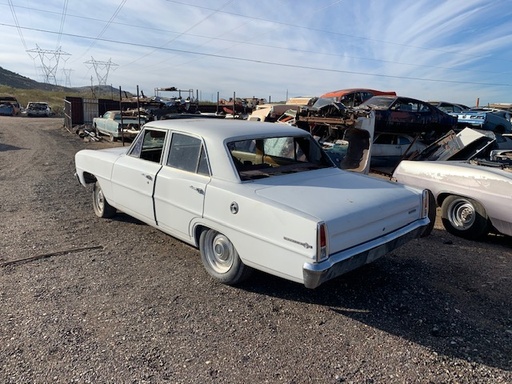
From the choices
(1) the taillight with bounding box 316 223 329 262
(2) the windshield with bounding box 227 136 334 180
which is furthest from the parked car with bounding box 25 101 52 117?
(1) the taillight with bounding box 316 223 329 262

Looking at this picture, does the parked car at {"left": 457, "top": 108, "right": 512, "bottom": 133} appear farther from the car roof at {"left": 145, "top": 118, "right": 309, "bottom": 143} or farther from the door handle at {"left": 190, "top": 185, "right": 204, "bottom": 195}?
the door handle at {"left": 190, "top": 185, "right": 204, "bottom": 195}

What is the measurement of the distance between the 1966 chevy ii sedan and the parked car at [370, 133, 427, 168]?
6.19m

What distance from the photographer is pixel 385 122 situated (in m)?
10.2

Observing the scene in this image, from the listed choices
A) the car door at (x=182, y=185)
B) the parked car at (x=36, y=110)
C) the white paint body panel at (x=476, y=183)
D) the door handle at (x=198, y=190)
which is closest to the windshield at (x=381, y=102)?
the white paint body panel at (x=476, y=183)

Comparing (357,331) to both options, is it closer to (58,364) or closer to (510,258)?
(58,364)

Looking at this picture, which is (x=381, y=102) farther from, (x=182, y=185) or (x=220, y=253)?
(x=220, y=253)

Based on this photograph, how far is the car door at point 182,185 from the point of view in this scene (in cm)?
367

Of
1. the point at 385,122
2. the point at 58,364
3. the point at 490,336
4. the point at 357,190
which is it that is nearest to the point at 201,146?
the point at 357,190

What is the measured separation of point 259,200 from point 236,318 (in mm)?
968

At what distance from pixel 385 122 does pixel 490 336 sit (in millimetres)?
8048

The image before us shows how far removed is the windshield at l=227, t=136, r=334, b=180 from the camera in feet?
12.7

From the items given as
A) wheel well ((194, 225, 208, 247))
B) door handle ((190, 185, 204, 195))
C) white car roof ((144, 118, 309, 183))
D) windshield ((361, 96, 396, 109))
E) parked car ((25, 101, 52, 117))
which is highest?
parked car ((25, 101, 52, 117))

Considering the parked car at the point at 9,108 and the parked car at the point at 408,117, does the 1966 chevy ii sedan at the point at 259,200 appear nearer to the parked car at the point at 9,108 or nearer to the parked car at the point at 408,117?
the parked car at the point at 408,117

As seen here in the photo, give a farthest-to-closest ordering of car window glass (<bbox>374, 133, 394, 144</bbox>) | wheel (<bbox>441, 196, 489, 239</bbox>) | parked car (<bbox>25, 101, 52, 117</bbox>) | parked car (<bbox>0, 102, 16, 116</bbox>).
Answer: parked car (<bbox>25, 101, 52, 117</bbox>) → parked car (<bbox>0, 102, 16, 116</bbox>) → car window glass (<bbox>374, 133, 394, 144</bbox>) → wheel (<bbox>441, 196, 489, 239</bbox>)
